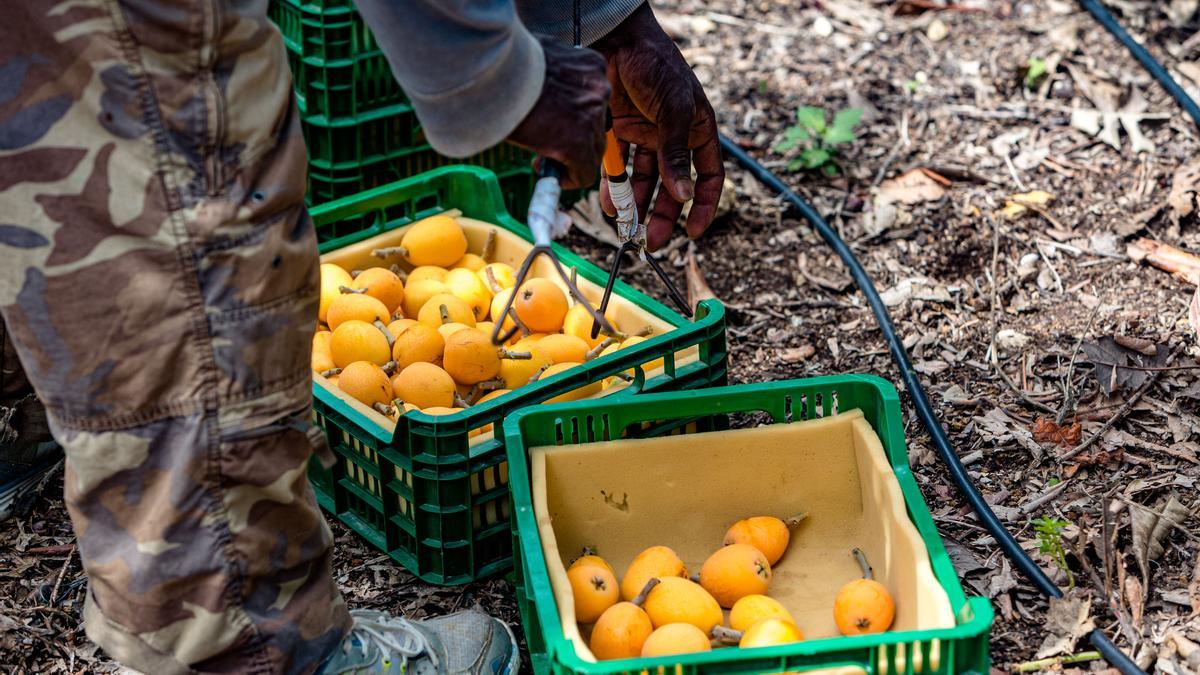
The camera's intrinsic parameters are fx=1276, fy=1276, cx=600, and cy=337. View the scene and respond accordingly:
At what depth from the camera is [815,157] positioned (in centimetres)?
411

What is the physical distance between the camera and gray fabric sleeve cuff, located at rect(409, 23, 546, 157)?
5.75ft

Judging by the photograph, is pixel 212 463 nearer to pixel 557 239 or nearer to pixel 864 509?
pixel 864 509

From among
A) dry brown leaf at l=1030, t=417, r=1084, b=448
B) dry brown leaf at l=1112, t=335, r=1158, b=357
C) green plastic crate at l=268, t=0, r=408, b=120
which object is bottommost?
dry brown leaf at l=1030, t=417, r=1084, b=448

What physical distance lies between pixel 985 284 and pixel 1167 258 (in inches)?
19.1

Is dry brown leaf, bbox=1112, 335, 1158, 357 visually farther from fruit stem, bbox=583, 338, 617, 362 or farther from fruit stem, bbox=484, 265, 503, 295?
fruit stem, bbox=484, 265, 503, 295

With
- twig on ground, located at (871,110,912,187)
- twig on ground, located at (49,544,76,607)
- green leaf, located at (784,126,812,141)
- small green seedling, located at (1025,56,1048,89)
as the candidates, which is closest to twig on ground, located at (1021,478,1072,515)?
twig on ground, located at (871,110,912,187)

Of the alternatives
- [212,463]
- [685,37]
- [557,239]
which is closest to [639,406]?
[212,463]

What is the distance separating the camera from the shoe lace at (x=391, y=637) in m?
2.14

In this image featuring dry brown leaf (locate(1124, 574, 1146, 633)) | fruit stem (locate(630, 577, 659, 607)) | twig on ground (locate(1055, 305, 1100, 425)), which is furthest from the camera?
twig on ground (locate(1055, 305, 1100, 425))

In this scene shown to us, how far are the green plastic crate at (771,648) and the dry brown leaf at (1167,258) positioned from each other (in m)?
1.29

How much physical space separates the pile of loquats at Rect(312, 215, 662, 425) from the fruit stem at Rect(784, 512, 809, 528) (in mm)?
465

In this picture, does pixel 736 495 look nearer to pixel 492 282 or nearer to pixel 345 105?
pixel 492 282

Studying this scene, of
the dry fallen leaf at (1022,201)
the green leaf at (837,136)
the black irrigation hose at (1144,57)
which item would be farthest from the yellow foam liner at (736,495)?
the black irrigation hose at (1144,57)

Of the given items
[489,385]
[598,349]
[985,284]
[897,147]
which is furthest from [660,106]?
[897,147]
